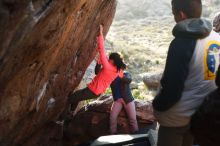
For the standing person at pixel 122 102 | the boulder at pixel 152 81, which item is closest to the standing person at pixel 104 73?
the standing person at pixel 122 102

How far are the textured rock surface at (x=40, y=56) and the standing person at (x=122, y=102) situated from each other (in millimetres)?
1118

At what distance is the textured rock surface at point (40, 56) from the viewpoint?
5.39 meters

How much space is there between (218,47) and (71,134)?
6.42m

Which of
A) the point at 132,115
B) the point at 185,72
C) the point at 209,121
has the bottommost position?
the point at 132,115

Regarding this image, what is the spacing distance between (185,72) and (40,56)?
2.61 meters

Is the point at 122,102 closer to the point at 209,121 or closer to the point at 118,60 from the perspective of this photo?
the point at 118,60

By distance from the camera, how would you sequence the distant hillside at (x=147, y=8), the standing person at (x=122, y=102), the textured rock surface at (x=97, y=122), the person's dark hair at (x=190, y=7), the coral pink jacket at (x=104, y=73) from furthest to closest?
the distant hillside at (x=147, y=8), the textured rock surface at (x=97, y=122), the standing person at (x=122, y=102), the coral pink jacket at (x=104, y=73), the person's dark hair at (x=190, y=7)

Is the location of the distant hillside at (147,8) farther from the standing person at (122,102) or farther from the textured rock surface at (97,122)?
the standing person at (122,102)

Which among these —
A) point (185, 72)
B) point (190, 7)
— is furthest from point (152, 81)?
point (185, 72)

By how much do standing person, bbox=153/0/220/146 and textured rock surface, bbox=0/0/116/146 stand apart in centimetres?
175

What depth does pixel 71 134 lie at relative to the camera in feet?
36.9

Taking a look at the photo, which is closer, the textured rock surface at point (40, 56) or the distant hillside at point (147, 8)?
the textured rock surface at point (40, 56)

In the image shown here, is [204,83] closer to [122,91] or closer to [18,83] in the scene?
[18,83]

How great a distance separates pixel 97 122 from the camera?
438 inches
